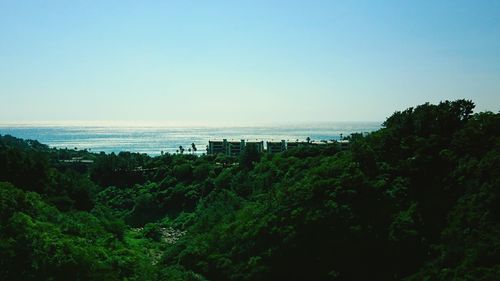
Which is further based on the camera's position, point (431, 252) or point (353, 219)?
point (353, 219)

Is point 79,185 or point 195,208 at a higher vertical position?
point 79,185

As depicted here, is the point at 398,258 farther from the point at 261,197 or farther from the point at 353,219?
the point at 261,197

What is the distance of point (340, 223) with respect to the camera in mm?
30656

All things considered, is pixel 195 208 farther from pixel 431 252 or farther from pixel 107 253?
pixel 431 252

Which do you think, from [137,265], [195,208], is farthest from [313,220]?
[195,208]

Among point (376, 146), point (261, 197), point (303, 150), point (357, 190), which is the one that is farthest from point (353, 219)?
point (303, 150)

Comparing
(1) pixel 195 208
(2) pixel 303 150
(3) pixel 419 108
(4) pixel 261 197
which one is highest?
(3) pixel 419 108

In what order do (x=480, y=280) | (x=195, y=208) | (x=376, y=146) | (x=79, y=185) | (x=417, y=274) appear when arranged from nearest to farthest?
(x=480, y=280) → (x=417, y=274) → (x=376, y=146) → (x=79, y=185) → (x=195, y=208)

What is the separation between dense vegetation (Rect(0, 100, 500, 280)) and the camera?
78.0ft

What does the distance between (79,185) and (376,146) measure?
27.9 metres

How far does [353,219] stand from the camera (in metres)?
30.7

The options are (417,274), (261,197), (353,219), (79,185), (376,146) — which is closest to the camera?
(417,274)

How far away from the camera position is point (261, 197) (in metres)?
39.9

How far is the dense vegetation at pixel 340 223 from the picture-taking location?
78.0 ft
